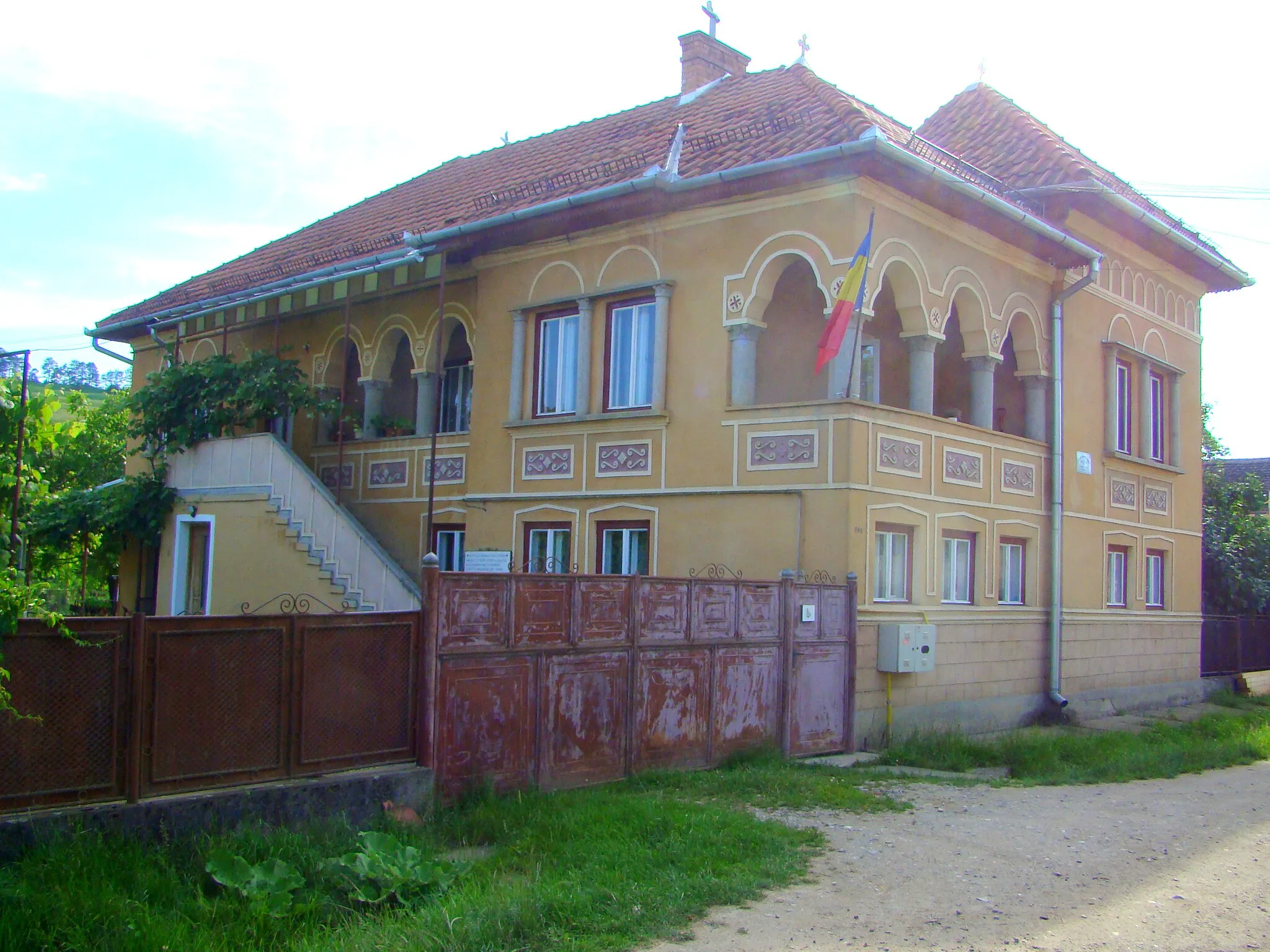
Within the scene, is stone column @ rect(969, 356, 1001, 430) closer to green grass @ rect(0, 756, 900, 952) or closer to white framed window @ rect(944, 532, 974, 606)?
white framed window @ rect(944, 532, 974, 606)

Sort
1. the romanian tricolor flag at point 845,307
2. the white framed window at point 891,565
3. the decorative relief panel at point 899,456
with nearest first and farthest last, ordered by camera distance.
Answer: the romanian tricolor flag at point 845,307 → the decorative relief panel at point 899,456 → the white framed window at point 891,565

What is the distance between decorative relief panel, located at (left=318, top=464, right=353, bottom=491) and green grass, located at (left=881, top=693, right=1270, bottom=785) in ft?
32.9

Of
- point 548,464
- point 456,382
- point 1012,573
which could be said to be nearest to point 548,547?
point 548,464

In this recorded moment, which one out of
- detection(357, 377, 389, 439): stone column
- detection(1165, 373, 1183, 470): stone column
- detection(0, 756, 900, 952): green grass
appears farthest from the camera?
detection(1165, 373, 1183, 470): stone column

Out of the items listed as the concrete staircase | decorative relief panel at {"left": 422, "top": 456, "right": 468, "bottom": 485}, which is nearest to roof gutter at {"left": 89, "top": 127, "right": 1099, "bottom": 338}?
the concrete staircase

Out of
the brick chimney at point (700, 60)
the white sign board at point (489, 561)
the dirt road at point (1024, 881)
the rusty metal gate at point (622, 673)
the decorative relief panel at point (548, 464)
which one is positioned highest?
the brick chimney at point (700, 60)

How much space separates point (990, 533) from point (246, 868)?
36.6 ft

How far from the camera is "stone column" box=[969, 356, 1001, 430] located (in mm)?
15672

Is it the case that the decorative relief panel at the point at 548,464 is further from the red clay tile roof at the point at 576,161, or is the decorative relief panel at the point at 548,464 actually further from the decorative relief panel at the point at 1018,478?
the decorative relief panel at the point at 1018,478

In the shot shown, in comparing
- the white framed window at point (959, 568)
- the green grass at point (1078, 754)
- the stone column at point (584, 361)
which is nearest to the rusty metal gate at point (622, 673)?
the green grass at point (1078, 754)

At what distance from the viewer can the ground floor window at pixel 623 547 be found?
14.7m

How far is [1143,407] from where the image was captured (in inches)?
753

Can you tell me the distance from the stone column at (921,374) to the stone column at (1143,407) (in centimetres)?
638

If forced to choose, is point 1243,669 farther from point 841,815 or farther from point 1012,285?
point 841,815
